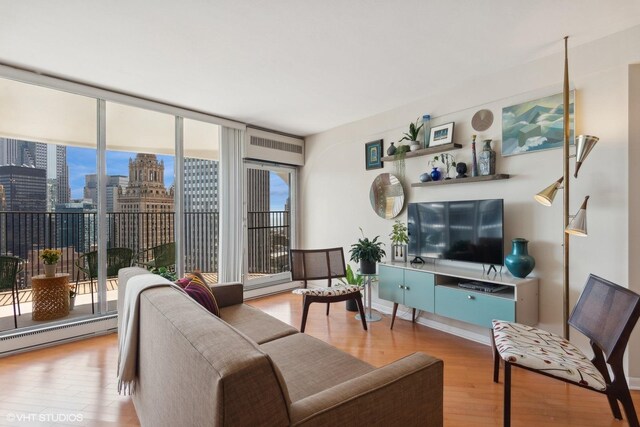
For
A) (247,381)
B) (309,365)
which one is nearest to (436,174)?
(309,365)

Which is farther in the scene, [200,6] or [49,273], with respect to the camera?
[49,273]

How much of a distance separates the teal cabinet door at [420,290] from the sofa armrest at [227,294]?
62.4 inches

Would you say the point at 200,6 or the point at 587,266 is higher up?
the point at 200,6

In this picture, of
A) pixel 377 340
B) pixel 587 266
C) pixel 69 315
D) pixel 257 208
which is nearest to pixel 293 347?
pixel 377 340

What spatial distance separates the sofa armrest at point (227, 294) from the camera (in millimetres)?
2520

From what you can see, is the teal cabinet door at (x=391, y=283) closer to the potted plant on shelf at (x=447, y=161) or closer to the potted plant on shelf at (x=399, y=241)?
the potted plant on shelf at (x=399, y=241)

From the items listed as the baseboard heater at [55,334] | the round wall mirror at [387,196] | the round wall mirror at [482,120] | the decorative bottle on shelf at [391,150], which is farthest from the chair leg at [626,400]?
the baseboard heater at [55,334]

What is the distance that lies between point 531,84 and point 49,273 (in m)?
4.63

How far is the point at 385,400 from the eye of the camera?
1.05m

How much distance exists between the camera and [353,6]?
1932 millimetres

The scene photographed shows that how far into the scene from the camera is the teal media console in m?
2.42

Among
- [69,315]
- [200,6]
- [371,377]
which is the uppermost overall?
[200,6]

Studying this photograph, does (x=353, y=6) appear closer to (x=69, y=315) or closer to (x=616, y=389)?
(x=616, y=389)

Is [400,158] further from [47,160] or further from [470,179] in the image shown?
[47,160]
